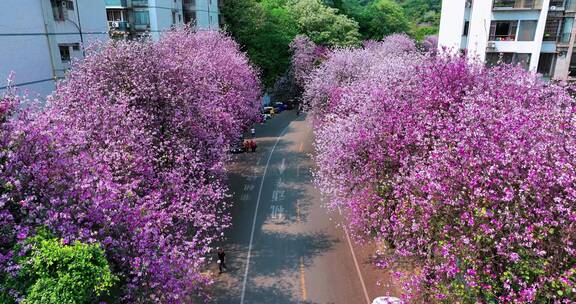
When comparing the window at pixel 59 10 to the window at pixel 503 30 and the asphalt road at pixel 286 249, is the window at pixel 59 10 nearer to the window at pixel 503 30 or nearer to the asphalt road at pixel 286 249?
the asphalt road at pixel 286 249

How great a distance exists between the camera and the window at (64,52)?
27.1 metres

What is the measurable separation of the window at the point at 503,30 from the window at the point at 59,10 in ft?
107

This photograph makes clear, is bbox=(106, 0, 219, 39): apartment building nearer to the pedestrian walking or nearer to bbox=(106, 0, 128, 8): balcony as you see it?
bbox=(106, 0, 128, 8): balcony

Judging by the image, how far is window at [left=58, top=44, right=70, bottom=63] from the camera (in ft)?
88.8

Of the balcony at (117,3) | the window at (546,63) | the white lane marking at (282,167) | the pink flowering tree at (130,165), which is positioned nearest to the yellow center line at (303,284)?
the pink flowering tree at (130,165)

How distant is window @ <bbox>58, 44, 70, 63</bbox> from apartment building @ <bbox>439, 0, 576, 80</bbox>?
90.4 feet

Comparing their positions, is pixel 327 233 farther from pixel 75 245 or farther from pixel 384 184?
pixel 75 245

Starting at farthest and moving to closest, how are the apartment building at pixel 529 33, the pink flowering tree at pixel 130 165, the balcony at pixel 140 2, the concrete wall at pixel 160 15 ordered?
the concrete wall at pixel 160 15, the balcony at pixel 140 2, the apartment building at pixel 529 33, the pink flowering tree at pixel 130 165

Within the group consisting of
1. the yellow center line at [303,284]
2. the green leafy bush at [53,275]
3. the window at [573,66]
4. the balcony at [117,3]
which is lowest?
the yellow center line at [303,284]

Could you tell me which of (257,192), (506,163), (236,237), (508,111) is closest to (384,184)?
(508,111)

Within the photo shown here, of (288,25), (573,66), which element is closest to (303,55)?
(288,25)

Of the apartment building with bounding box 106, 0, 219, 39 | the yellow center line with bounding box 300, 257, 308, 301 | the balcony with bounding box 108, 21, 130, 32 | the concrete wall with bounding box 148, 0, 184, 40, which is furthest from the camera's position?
the concrete wall with bounding box 148, 0, 184, 40

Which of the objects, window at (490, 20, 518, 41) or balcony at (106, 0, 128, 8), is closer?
window at (490, 20, 518, 41)

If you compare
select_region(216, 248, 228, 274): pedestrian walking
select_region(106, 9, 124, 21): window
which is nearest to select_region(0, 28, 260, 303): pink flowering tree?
select_region(216, 248, 228, 274): pedestrian walking
